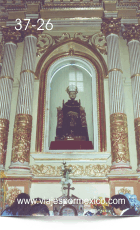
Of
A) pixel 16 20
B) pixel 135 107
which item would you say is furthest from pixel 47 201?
pixel 16 20

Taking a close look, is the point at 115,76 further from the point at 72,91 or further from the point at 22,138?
the point at 22,138

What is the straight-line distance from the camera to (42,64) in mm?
7082

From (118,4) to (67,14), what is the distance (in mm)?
1448

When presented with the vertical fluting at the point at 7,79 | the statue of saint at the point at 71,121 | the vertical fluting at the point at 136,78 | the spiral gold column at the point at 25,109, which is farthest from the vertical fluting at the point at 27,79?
the vertical fluting at the point at 136,78

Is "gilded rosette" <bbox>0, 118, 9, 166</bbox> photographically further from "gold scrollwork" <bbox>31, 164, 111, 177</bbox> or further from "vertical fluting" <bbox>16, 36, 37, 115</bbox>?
"gold scrollwork" <bbox>31, 164, 111, 177</bbox>

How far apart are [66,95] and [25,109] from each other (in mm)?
1646

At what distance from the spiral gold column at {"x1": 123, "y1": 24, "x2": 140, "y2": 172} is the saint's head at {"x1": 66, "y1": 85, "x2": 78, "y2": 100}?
163 centimetres

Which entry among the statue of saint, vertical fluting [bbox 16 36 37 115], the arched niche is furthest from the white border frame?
vertical fluting [bbox 16 36 37 115]

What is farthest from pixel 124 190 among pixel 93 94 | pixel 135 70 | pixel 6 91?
pixel 6 91

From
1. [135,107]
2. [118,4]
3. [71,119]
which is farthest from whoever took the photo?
[118,4]

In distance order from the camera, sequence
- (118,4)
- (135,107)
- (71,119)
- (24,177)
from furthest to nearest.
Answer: (118,4)
(71,119)
(135,107)
(24,177)

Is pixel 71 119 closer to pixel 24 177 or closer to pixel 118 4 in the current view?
pixel 24 177

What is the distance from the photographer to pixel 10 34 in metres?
7.12

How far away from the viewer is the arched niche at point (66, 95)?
6.27 m
